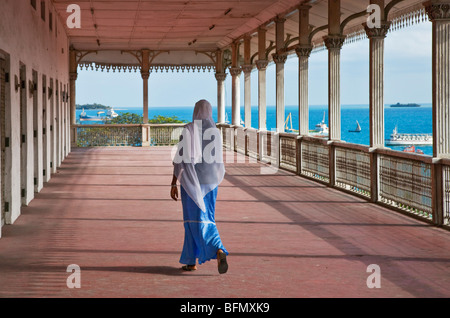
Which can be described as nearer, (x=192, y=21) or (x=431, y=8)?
(x=431, y=8)

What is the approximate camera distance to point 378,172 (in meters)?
9.98

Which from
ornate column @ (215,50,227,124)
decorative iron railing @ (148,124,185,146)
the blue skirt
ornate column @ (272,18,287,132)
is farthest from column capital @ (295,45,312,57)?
decorative iron railing @ (148,124,185,146)

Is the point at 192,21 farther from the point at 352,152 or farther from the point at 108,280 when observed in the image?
the point at 108,280

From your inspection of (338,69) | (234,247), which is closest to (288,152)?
(338,69)

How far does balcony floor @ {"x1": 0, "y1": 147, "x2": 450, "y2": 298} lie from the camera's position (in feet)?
17.3

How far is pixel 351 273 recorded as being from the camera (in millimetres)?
5715

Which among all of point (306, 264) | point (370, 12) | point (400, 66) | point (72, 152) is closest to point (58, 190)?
point (370, 12)

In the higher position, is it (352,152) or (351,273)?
(352,152)

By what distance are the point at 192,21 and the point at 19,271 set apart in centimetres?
1225

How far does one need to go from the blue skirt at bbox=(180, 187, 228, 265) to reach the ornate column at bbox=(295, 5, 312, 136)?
8.68 meters

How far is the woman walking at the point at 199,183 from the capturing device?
18.9 ft

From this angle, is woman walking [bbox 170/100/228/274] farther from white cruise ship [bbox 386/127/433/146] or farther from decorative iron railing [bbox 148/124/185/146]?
white cruise ship [bbox 386/127/433/146]

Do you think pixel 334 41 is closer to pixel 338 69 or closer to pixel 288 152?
pixel 338 69

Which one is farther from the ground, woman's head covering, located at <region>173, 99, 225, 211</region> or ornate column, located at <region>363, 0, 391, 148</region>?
ornate column, located at <region>363, 0, 391, 148</region>
